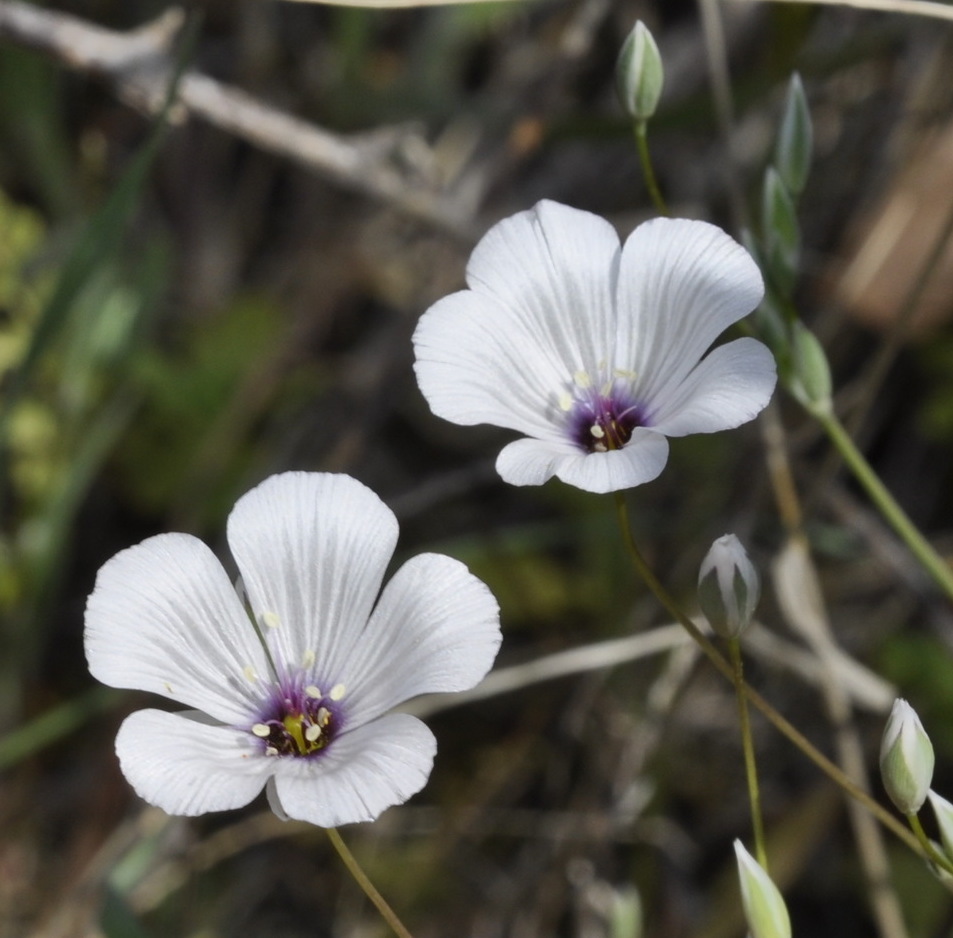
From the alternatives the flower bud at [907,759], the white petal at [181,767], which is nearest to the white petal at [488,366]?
the white petal at [181,767]

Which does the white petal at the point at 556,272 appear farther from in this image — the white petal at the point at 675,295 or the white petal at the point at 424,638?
the white petal at the point at 424,638

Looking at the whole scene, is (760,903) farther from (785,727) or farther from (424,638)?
(424,638)

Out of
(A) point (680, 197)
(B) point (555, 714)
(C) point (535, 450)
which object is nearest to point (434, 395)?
(C) point (535, 450)

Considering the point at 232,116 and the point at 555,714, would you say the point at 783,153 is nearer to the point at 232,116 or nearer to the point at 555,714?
the point at 232,116

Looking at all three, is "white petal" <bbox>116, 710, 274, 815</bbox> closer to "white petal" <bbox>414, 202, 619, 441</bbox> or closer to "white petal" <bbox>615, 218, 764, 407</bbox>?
"white petal" <bbox>414, 202, 619, 441</bbox>

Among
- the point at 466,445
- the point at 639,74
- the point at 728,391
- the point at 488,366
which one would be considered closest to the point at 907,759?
the point at 728,391

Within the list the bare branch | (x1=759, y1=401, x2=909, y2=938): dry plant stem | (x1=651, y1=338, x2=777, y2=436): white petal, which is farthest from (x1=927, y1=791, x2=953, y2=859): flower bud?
the bare branch
